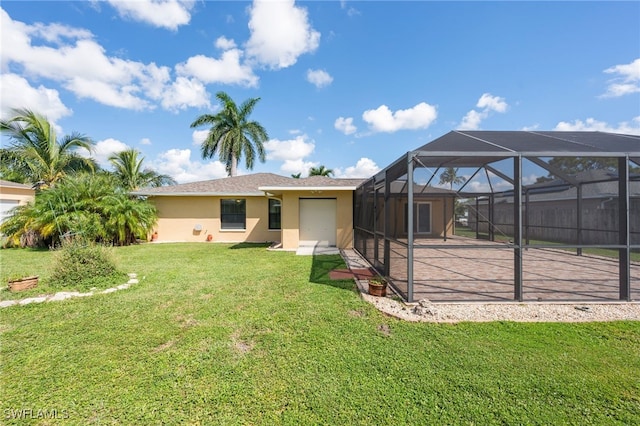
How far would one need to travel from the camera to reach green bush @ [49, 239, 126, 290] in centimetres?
553

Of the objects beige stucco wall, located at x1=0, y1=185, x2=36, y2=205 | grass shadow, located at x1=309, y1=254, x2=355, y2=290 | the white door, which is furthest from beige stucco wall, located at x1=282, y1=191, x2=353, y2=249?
beige stucco wall, located at x1=0, y1=185, x2=36, y2=205

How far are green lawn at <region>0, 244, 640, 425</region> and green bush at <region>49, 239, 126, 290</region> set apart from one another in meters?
1.15

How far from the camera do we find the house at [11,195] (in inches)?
472

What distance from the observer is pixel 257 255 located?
30.3 ft

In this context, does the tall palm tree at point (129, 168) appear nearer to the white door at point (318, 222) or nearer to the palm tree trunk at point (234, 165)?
the palm tree trunk at point (234, 165)

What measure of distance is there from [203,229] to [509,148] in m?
13.3

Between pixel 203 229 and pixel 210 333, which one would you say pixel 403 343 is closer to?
pixel 210 333

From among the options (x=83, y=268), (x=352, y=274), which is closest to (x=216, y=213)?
(x=83, y=268)

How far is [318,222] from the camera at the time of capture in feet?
36.7

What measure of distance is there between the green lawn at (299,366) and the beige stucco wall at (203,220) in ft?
28.5

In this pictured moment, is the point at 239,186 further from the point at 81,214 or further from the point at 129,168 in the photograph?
the point at 129,168

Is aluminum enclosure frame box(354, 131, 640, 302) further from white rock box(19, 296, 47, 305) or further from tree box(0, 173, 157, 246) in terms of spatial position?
tree box(0, 173, 157, 246)

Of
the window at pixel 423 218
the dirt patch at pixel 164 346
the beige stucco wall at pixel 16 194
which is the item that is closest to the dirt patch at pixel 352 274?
the dirt patch at pixel 164 346

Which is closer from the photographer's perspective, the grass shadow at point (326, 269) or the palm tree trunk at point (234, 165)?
the grass shadow at point (326, 269)
